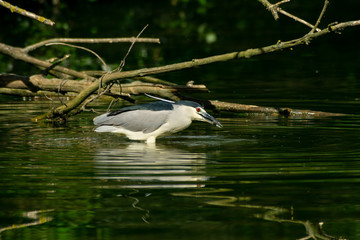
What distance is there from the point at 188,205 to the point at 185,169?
1.65m

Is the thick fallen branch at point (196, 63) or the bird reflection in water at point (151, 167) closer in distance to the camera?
the bird reflection in water at point (151, 167)

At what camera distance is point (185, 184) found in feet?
24.6

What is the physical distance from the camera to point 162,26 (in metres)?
29.1

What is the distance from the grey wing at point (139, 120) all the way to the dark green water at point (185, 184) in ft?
0.73

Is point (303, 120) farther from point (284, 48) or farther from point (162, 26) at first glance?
point (162, 26)

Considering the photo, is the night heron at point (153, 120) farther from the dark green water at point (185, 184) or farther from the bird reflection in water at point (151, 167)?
the bird reflection in water at point (151, 167)

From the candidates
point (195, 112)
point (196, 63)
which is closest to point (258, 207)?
point (196, 63)

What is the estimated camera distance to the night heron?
1064 centimetres

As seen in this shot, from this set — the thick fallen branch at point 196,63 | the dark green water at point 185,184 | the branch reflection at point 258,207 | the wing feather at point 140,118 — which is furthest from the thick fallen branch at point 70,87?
the branch reflection at point 258,207

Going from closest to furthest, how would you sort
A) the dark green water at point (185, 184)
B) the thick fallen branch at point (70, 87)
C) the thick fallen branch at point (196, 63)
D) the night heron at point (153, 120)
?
the dark green water at point (185, 184) → the thick fallen branch at point (196, 63) → the night heron at point (153, 120) → the thick fallen branch at point (70, 87)

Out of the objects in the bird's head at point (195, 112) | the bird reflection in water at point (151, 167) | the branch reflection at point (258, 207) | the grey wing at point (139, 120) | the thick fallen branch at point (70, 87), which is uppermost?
the thick fallen branch at point (70, 87)

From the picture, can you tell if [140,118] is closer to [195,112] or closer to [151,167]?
[195,112]

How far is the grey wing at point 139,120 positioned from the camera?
422 inches

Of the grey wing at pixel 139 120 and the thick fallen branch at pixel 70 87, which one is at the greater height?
the thick fallen branch at pixel 70 87
